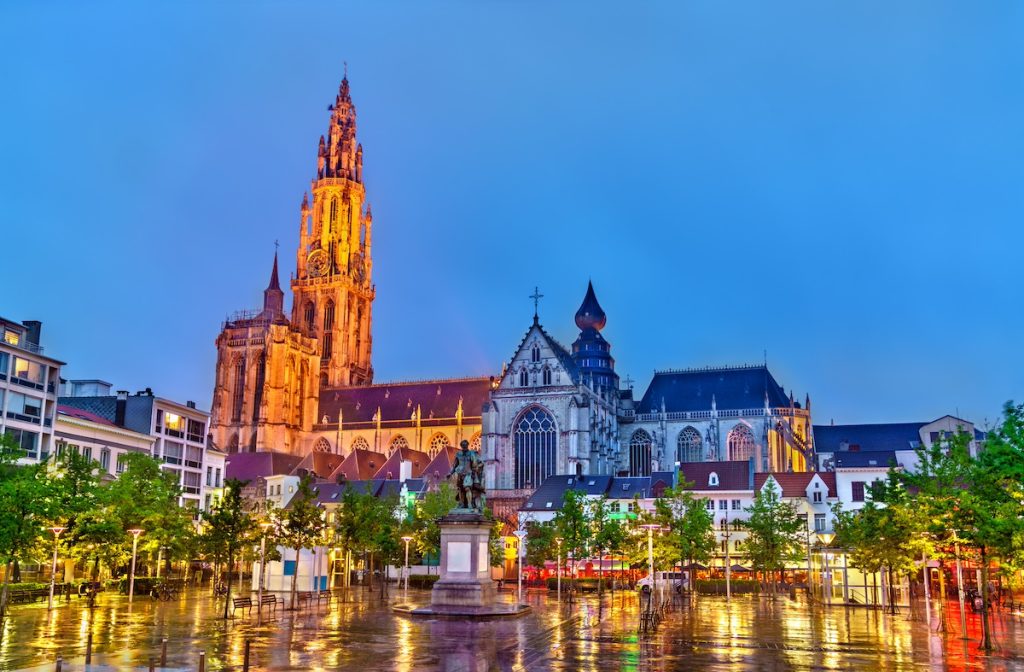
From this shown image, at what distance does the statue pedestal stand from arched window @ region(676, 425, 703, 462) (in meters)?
81.6

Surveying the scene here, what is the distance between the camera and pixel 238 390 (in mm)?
144625

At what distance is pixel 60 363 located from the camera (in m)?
72.3

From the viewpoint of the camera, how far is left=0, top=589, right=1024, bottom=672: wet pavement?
23578 millimetres

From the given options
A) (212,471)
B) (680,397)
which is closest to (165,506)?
(212,471)

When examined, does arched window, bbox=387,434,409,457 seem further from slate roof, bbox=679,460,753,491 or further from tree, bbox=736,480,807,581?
tree, bbox=736,480,807,581

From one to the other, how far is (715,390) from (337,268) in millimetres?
75419

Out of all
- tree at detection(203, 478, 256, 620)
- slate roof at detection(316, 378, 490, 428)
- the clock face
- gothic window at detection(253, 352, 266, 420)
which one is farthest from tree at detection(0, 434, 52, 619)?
the clock face

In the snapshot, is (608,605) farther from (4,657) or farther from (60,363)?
(60,363)

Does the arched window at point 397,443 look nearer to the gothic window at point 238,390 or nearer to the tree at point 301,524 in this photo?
the gothic window at point 238,390

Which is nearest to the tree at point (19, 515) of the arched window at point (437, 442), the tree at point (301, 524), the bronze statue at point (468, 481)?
the tree at point (301, 524)

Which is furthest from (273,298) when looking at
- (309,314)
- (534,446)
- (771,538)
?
(771,538)

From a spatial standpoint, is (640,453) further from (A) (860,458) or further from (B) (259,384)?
(B) (259,384)

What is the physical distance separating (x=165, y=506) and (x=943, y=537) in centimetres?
4606

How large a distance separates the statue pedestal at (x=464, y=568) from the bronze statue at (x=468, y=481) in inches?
26.7
